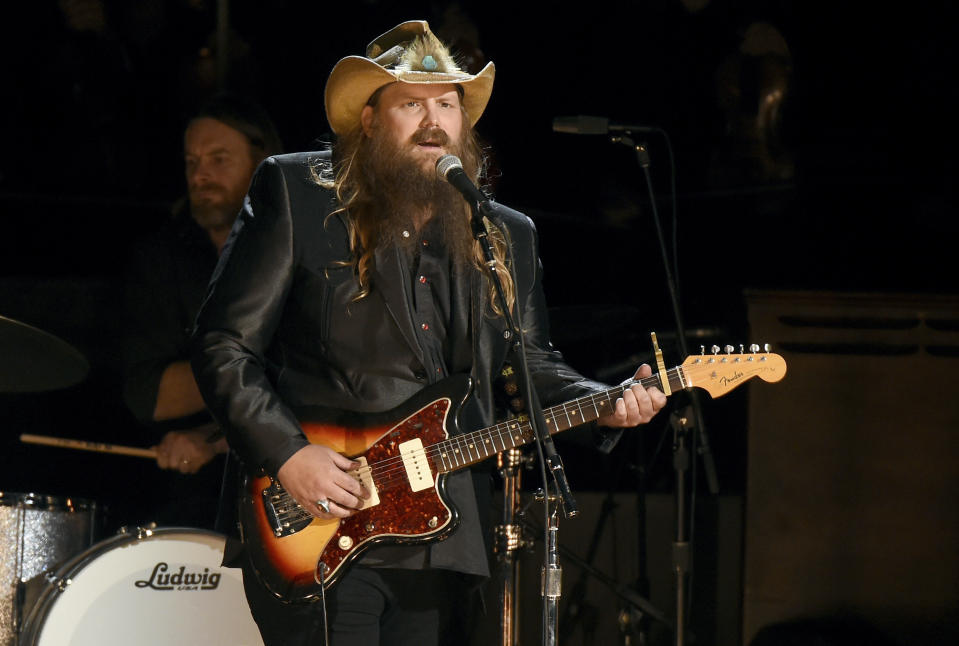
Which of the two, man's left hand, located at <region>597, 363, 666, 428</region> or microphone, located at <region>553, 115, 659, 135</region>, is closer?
man's left hand, located at <region>597, 363, 666, 428</region>

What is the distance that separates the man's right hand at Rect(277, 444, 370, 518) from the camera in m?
2.48

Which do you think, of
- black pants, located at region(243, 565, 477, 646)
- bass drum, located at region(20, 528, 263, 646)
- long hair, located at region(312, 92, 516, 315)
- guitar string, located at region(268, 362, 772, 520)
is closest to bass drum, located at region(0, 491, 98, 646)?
bass drum, located at region(20, 528, 263, 646)

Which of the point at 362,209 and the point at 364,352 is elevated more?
the point at 362,209

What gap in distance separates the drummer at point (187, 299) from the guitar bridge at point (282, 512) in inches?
49.5

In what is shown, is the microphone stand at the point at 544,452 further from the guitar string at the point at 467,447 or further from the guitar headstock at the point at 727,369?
the guitar headstock at the point at 727,369

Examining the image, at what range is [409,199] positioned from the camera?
2805mm

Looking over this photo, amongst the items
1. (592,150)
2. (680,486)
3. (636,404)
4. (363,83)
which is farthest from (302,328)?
(592,150)

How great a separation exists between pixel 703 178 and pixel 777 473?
6.77ft

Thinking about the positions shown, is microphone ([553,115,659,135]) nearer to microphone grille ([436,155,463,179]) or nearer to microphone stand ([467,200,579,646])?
microphone grille ([436,155,463,179])

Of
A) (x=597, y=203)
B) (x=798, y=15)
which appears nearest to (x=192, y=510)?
(x=597, y=203)

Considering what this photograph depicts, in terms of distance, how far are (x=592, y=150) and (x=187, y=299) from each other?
8.49ft

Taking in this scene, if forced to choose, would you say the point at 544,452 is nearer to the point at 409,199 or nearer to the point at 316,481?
the point at 316,481

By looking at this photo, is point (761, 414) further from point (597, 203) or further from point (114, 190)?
point (114, 190)

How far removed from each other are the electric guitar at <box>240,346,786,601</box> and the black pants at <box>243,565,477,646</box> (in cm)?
5
